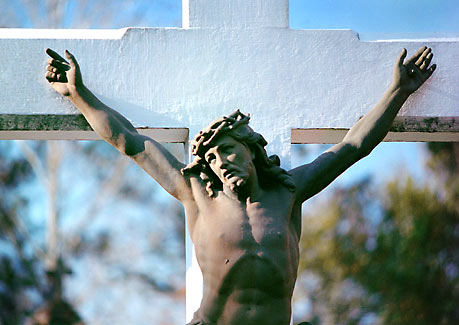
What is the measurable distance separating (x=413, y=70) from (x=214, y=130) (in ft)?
3.41

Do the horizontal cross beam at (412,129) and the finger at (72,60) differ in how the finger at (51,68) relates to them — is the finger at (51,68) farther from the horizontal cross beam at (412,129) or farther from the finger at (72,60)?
the horizontal cross beam at (412,129)

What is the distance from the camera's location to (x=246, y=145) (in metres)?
4.56

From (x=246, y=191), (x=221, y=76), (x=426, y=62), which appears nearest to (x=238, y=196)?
(x=246, y=191)

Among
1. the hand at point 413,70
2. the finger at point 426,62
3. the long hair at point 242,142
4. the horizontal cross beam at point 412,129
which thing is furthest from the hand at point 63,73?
the finger at point 426,62

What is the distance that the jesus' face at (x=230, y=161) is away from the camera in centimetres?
449

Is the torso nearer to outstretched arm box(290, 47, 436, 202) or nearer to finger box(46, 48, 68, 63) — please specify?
outstretched arm box(290, 47, 436, 202)

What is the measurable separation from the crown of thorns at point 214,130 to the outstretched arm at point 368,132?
0.37 metres

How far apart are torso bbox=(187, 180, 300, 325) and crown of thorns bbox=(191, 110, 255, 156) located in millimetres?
238

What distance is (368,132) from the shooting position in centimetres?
489

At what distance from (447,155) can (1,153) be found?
4.28m

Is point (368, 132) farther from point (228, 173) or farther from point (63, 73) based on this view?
point (63, 73)

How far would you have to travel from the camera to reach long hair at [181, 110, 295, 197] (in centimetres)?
451

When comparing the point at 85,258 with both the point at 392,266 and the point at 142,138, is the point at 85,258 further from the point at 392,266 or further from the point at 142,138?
the point at 142,138

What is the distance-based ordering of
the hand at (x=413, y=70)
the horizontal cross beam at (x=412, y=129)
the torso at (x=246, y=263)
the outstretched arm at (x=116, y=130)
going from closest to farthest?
the torso at (x=246, y=263) < the outstretched arm at (x=116, y=130) < the hand at (x=413, y=70) < the horizontal cross beam at (x=412, y=129)
